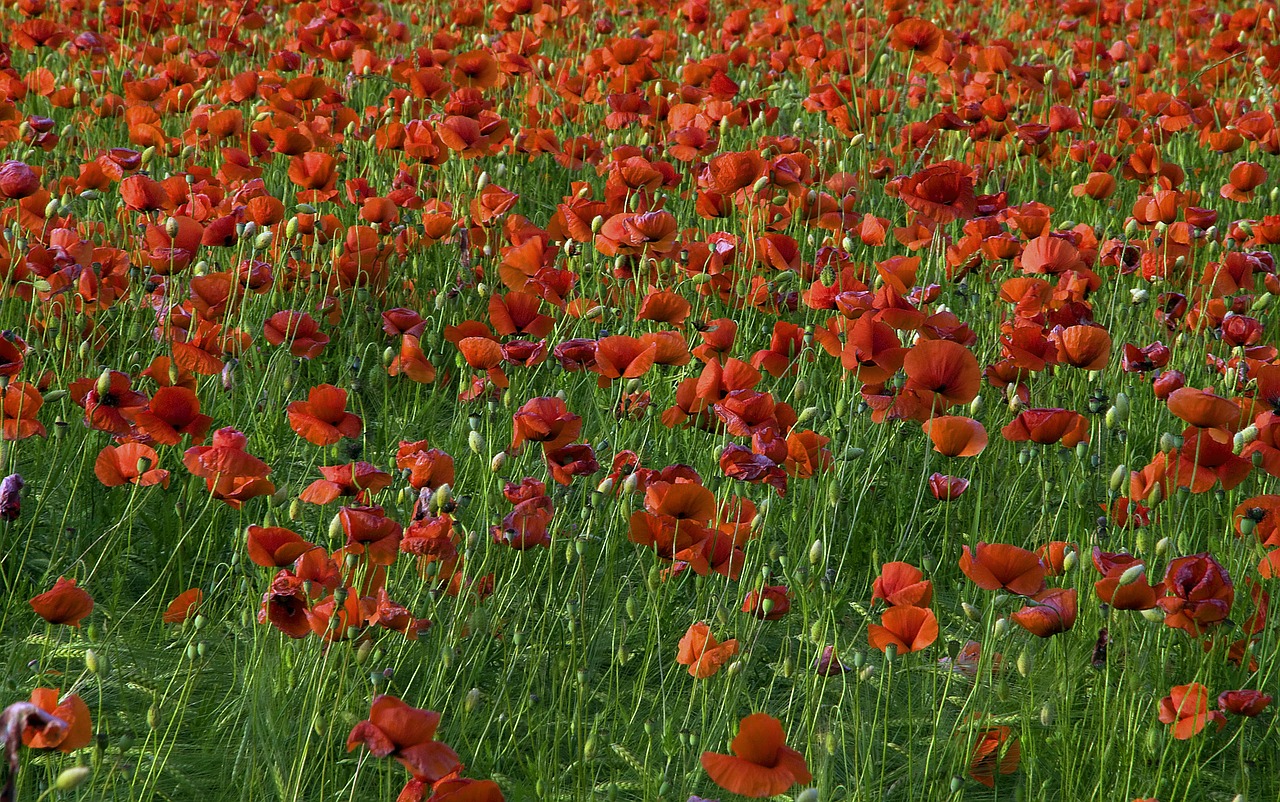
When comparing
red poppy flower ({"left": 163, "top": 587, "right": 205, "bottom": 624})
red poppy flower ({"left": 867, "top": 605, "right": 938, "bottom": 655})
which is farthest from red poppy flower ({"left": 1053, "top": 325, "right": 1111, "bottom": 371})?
red poppy flower ({"left": 163, "top": 587, "right": 205, "bottom": 624})

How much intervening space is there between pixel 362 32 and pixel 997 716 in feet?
11.0

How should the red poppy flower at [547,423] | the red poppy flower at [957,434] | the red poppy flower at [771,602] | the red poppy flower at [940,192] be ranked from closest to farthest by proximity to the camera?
the red poppy flower at [771,602] < the red poppy flower at [547,423] < the red poppy flower at [957,434] < the red poppy flower at [940,192]

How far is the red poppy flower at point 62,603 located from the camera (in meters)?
1.53

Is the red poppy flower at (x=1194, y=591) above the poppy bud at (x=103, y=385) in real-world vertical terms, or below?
below

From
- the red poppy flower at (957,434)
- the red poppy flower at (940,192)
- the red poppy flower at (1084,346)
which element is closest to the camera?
the red poppy flower at (957,434)

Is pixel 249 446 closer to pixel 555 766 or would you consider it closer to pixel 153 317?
pixel 153 317

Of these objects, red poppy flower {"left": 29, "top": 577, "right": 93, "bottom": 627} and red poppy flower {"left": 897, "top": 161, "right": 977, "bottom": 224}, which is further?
red poppy flower {"left": 897, "top": 161, "right": 977, "bottom": 224}

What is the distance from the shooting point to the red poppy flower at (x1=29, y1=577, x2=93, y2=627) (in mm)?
1528

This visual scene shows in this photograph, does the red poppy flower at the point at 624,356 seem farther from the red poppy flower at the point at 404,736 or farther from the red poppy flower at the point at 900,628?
the red poppy flower at the point at 404,736

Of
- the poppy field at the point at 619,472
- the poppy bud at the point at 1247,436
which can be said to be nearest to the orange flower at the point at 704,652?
the poppy field at the point at 619,472

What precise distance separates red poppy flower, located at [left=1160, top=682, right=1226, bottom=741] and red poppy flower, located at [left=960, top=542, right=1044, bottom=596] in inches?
8.7

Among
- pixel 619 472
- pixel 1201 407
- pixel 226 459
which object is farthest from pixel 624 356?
pixel 1201 407

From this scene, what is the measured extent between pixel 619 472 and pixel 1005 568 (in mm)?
652

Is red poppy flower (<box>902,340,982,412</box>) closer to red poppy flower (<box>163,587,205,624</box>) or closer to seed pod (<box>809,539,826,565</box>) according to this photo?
seed pod (<box>809,539,826,565</box>)
